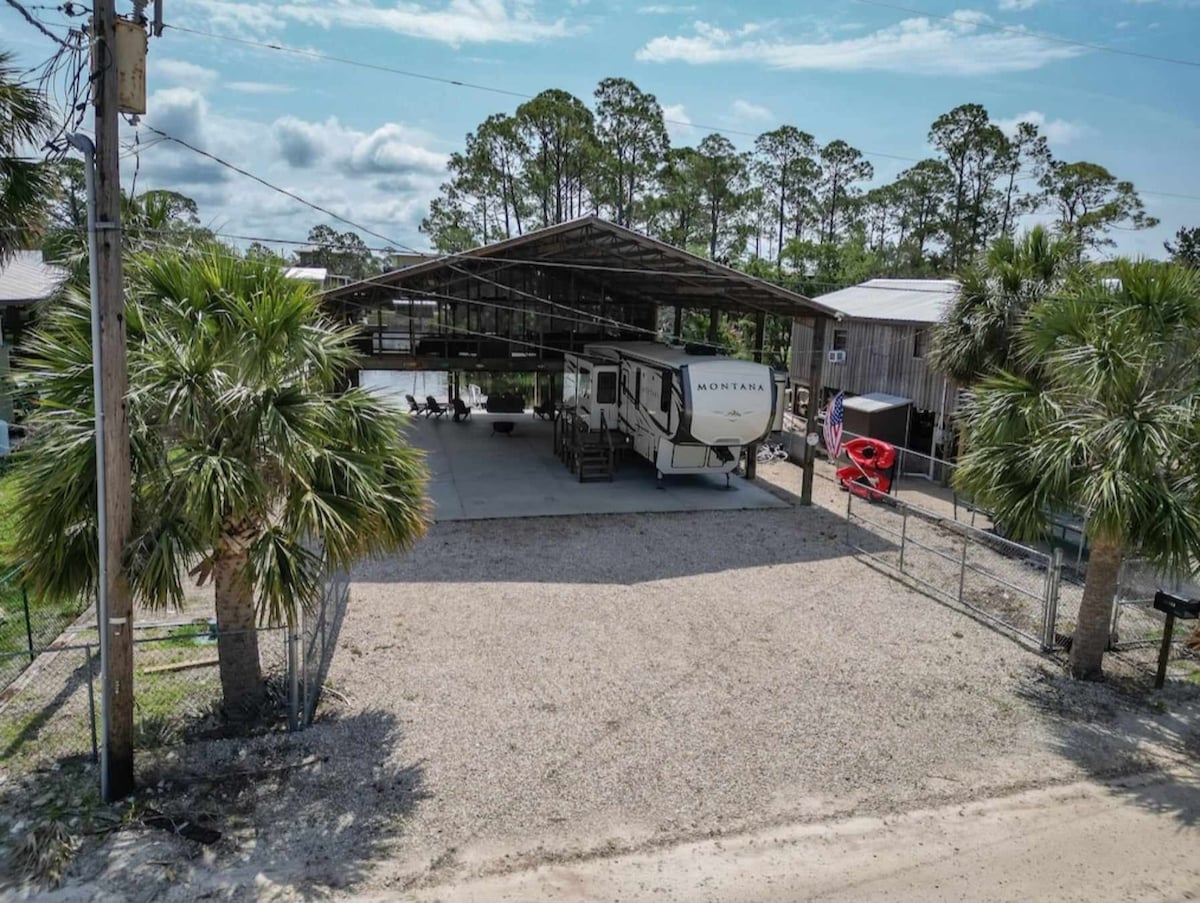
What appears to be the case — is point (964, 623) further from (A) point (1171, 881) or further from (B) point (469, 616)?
(B) point (469, 616)

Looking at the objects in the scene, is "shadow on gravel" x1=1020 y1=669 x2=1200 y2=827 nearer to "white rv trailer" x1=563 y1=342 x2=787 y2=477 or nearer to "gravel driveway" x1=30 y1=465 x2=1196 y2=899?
"gravel driveway" x1=30 y1=465 x2=1196 y2=899

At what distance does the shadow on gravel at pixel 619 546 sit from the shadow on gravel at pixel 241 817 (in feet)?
15.8

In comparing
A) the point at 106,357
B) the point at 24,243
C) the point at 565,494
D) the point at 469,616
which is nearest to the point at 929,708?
the point at 469,616

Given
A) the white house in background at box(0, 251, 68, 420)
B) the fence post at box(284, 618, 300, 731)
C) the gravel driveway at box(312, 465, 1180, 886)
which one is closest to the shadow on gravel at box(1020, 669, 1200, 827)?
the gravel driveway at box(312, 465, 1180, 886)

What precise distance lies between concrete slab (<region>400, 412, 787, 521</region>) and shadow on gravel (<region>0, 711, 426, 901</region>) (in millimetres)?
7292

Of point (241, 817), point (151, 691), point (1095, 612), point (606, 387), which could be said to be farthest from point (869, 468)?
point (241, 817)

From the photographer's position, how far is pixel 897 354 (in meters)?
20.8

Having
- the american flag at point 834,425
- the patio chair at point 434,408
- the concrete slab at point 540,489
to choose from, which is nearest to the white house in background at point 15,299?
the concrete slab at point 540,489

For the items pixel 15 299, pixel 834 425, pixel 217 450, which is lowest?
pixel 834 425

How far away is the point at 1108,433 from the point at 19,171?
12237mm

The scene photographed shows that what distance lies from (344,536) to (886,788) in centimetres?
495

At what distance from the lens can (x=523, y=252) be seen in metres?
17.0

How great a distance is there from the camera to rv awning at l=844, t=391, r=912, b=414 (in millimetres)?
19906

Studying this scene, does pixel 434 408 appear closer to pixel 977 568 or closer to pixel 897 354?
pixel 897 354
